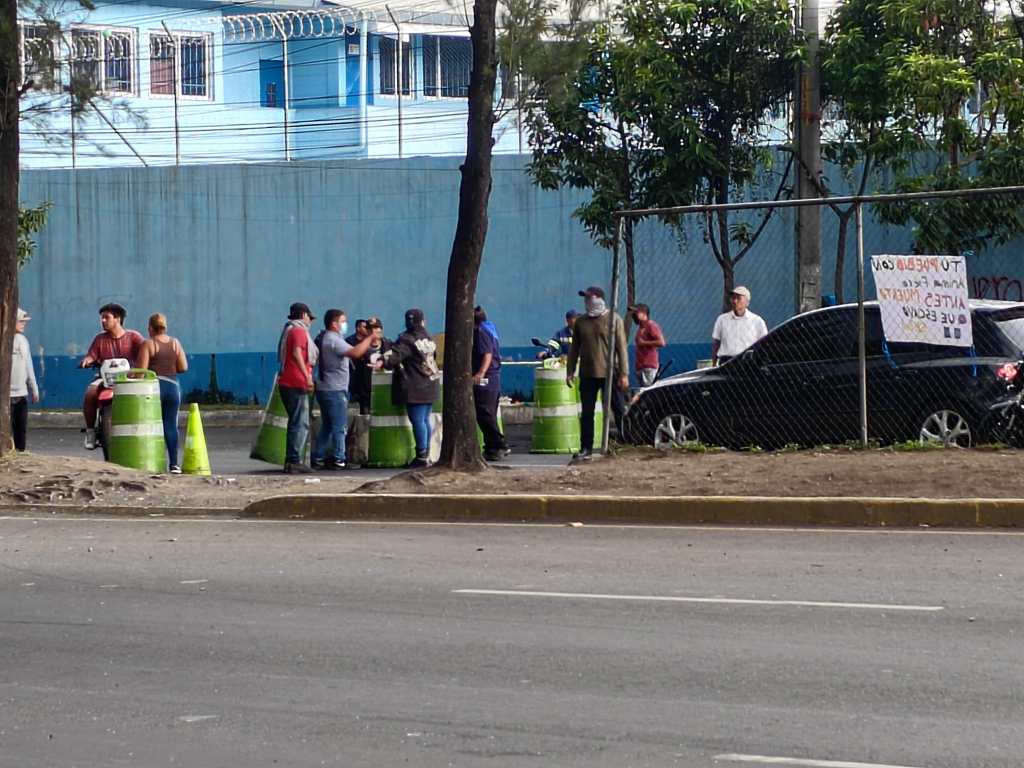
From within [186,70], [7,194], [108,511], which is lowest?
[108,511]

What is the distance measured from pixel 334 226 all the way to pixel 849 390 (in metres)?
15.8

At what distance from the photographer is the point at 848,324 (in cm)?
1502

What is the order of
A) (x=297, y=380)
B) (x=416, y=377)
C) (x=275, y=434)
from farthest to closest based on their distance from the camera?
1. (x=275, y=434)
2. (x=416, y=377)
3. (x=297, y=380)

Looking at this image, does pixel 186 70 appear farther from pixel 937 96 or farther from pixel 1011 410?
pixel 1011 410

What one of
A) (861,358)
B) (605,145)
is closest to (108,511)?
(861,358)

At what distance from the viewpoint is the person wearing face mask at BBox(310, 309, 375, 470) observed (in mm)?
17938

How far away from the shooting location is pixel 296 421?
58.2 ft

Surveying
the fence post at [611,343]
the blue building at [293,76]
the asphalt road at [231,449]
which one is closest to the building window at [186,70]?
the blue building at [293,76]

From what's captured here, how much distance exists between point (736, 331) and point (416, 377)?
3.30 metres

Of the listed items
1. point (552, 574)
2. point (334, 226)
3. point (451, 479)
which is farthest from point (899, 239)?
point (552, 574)

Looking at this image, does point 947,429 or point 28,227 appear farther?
point 28,227

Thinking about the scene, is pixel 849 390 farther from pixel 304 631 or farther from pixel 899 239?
pixel 899 239

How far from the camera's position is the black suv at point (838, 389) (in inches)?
562

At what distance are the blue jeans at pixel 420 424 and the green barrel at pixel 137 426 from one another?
8.63 feet
